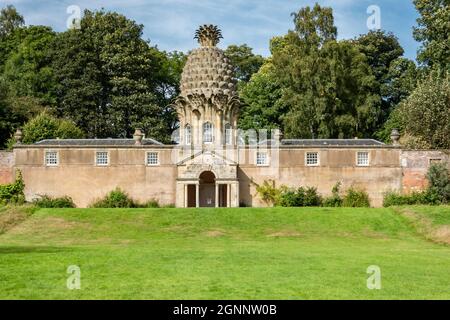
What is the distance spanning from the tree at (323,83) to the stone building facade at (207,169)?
12368 mm

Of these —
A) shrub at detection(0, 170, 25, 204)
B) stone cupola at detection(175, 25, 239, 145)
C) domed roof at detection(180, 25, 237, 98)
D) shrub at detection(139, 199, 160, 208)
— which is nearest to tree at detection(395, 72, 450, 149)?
stone cupola at detection(175, 25, 239, 145)

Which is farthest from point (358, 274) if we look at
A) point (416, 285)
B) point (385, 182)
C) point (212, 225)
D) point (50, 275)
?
point (385, 182)

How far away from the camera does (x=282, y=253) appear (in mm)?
26203

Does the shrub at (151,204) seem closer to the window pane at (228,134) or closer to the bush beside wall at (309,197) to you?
the window pane at (228,134)

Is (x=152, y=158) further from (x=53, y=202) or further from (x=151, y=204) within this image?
(x=53, y=202)

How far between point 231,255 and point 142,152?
29538 mm

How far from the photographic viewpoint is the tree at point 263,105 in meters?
71.5

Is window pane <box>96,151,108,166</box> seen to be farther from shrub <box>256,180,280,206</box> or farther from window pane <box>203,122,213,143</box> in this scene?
shrub <box>256,180,280,206</box>

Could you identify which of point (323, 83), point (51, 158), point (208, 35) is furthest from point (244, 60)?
point (51, 158)

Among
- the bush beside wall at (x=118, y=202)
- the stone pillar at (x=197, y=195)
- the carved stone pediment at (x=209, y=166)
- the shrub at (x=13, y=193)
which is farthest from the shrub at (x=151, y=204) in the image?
the shrub at (x=13, y=193)

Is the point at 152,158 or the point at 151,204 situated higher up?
the point at 152,158

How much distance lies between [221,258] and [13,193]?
1224 inches

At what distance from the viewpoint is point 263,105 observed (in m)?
72.4

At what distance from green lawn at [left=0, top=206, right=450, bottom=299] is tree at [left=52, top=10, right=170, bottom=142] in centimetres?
2852
